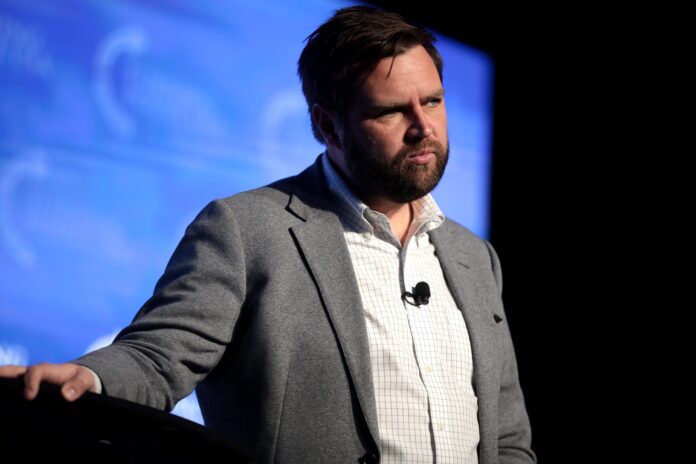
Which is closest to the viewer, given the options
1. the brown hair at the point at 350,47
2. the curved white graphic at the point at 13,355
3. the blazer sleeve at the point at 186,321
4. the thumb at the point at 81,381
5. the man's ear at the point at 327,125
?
the thumb at the point at 81,381

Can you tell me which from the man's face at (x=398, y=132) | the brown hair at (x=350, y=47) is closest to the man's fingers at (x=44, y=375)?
the man's face at (x=398, y=132)

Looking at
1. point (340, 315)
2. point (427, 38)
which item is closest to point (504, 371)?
point (340, 315)

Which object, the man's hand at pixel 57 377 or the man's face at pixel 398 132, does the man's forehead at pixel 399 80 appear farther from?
the man's hand at pixel 57 377

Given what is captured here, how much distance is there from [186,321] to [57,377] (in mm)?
473

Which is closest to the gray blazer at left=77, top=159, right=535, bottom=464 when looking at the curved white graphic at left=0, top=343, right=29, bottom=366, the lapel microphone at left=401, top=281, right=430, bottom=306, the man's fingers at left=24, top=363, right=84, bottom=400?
the lapel microphone at left=401, top=281, right=430, bottom=306

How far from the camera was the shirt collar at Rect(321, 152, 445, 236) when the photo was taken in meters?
2.03

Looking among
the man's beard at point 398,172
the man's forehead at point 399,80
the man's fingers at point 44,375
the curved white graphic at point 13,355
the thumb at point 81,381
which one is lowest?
the curved white graphic at point 13,355

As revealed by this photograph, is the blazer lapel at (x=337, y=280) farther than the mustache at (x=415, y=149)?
No

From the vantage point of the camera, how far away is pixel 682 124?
3.68 meters

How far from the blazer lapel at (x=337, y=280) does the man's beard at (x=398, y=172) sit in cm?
13

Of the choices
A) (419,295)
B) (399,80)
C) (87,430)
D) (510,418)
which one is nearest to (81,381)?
(87,430)

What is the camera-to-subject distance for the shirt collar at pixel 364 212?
2.03 metres

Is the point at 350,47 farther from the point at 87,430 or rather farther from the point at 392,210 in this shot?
the point at 87,430

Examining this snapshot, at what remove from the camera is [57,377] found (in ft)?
3.99
